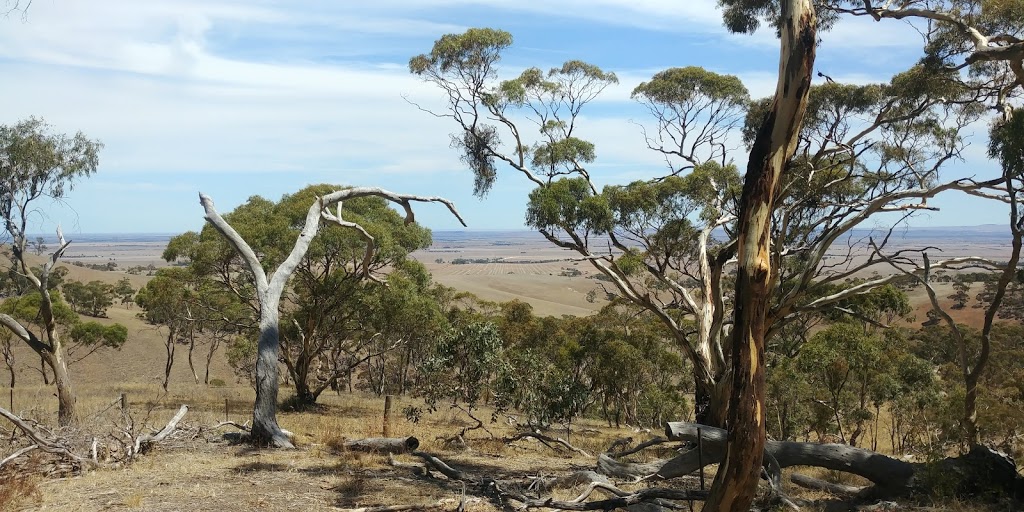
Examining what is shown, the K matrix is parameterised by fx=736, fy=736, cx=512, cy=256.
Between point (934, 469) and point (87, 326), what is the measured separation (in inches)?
1350

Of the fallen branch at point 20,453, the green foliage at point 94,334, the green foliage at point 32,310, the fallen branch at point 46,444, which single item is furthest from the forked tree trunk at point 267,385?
the green foliage at point 94,334

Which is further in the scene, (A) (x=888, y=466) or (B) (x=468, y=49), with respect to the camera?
(B) (x=468, y=49)

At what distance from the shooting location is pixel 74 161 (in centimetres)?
1777

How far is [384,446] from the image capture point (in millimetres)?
11844

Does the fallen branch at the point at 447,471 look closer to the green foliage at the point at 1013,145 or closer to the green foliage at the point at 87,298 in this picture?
the green foliage at the point at 1013,145

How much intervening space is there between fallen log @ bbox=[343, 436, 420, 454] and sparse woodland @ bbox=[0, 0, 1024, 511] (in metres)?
0.03

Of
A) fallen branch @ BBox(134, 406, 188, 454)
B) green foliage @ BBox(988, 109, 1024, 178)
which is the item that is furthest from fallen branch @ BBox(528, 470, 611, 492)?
green foliage @ BBox(988, 109, 1024, 178)

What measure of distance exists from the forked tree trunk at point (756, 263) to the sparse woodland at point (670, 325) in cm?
2

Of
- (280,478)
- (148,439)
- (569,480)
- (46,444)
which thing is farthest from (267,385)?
(569,480)

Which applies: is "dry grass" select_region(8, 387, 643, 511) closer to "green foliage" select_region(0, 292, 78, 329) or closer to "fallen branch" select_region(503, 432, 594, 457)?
"fallen branch" select_region(503, 432, 594, 457)

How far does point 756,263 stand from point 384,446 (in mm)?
8107

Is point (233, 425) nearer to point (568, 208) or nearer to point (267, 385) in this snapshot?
point (267, 385)

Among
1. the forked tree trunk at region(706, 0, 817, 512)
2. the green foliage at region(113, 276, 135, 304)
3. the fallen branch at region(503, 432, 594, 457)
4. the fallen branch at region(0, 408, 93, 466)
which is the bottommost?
the green foliage at region(113, 276, 135, 304)

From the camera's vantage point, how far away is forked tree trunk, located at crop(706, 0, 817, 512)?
17.6 feet
